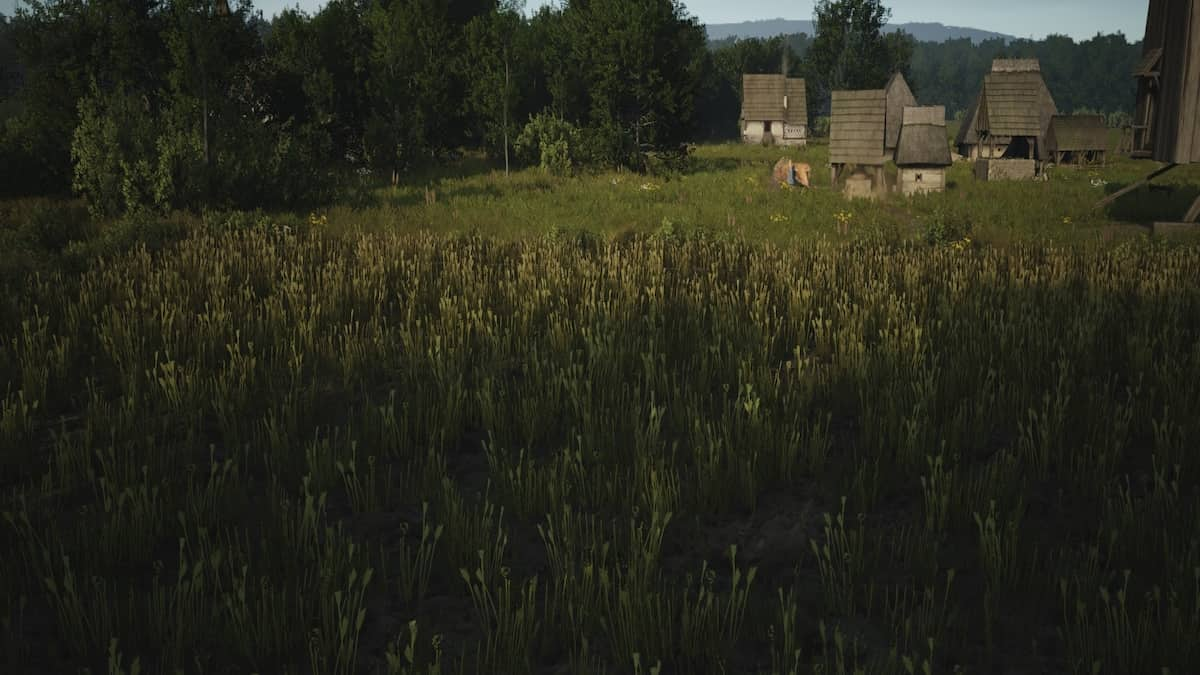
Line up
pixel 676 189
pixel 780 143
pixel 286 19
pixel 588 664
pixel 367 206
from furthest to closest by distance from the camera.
A: pixel 780 143 < pixel 286 19 < pixel 676 189 < pixel 367 206 < pixel 588 664

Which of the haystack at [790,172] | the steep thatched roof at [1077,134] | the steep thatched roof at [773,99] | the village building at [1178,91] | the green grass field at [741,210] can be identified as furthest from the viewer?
the steep thatched roof at [773,99]

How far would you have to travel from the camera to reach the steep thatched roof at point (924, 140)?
2273cm

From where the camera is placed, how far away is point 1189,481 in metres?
4.29

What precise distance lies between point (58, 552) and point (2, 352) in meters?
3.60

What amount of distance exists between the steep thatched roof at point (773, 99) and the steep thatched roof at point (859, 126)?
3959 cm

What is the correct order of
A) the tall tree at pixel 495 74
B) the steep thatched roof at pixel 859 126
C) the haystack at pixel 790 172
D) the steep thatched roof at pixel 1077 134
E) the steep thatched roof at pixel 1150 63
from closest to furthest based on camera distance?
the steep thatched roof at pixel 1150 63, the steep thatched roof at pixel 859 126, the haystack at pixel 790 172, the tall tree at pixel 495 74, the steep thatched roof at pixel 1077 134

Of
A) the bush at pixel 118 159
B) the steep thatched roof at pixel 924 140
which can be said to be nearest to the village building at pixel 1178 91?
the steep thatched roof at pixel 924 140

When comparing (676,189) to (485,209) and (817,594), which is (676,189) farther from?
(817,594)

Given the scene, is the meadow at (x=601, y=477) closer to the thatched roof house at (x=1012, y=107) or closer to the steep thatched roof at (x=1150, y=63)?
the steep thatched roof at (x=1150, y=63)

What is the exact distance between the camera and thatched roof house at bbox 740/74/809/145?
60250 millimetres

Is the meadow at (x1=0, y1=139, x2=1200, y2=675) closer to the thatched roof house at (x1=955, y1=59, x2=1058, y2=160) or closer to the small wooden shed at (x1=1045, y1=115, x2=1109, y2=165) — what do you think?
the thatched roof house at (x1=955, y1=59, x2=1058, y2=160)

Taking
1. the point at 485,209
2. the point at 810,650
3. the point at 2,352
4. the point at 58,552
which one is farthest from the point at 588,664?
the point at 485,209

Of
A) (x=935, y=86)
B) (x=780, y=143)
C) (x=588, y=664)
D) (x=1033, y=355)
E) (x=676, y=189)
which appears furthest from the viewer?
(x=935, y=86)

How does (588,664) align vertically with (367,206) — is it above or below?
below
